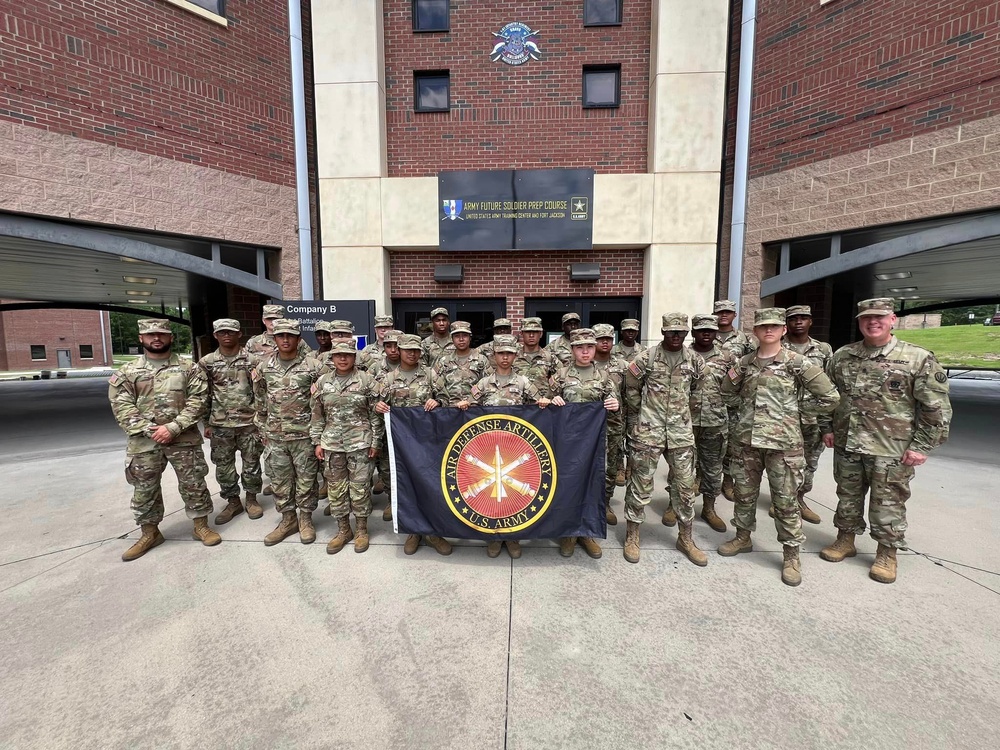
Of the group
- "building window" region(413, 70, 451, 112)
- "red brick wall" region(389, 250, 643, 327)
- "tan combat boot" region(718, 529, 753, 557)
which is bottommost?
"tan combat boot" region(718, 529, 753, 557)

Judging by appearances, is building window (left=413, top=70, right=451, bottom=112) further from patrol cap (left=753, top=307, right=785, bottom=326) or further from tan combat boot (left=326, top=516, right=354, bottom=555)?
tan combat boot (left=326, top=516, right=354, bottom=555)

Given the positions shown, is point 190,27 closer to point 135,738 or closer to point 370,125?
point 370,125

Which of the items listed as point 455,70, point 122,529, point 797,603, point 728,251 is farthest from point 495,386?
point 455,70

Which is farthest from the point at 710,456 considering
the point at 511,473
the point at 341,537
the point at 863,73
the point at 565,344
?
the point at 863,73

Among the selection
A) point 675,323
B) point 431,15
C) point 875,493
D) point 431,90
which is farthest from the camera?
point 431,90

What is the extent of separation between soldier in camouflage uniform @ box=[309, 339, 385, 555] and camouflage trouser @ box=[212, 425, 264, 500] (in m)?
1.35

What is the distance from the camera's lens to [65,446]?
7402 millimetres

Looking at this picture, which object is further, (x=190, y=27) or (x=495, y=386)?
(x=190, y=27)

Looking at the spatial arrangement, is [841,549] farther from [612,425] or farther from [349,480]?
[349,480]

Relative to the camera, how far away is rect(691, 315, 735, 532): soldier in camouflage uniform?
13.3ft

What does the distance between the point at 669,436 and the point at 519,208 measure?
5.97m

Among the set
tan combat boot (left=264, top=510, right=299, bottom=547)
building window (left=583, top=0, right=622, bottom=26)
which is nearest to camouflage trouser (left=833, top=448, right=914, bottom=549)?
tan combat boot (left=264, top=510, right=299, bottom=547)

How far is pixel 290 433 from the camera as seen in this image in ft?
13.2

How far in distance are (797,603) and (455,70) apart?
9.78m
